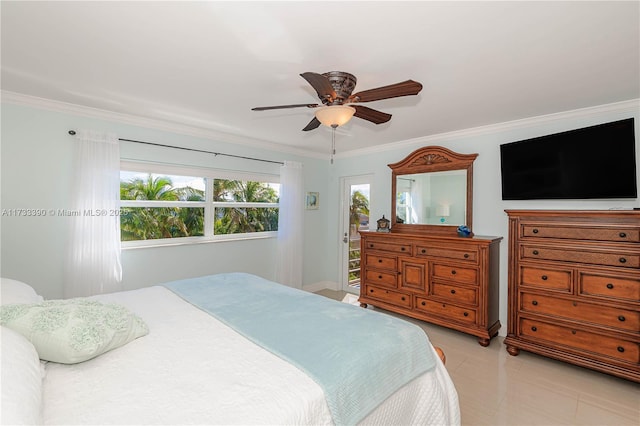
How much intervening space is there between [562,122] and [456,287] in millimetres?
2017

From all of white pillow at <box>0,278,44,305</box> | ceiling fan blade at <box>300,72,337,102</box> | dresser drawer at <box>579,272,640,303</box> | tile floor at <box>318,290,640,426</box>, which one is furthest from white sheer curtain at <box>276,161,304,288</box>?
dresser drawer at <box>579,272,640,303</box>

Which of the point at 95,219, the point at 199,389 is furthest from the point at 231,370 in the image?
the point at 95,219

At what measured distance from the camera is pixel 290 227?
4.60 m

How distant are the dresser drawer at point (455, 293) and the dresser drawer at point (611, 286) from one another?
0.91 meters

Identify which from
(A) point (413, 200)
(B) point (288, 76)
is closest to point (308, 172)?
(A) point (413, 200)

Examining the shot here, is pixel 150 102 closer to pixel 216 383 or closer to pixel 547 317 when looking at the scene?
pixel 216 383

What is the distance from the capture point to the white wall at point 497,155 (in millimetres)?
2854

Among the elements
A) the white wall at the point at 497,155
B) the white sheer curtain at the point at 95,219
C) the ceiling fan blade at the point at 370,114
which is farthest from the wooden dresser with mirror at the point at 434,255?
the white sheer curtain at the point at 95,219

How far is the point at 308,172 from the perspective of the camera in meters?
5.09

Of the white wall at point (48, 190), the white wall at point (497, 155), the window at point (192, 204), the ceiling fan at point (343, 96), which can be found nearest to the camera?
the ceiling fan at point (343, 96)

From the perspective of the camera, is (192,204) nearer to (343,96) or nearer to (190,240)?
(190,240)

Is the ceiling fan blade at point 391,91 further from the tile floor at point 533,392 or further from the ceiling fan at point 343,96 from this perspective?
the tile floor at point 533,392

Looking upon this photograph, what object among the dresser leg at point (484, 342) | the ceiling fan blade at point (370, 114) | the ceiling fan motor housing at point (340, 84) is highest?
the ceiling fan motor housing at point (340, 84)

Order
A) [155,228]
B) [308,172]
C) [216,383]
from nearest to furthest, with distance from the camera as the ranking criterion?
[216,383], [155,228], [308,172]
